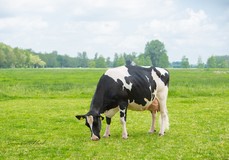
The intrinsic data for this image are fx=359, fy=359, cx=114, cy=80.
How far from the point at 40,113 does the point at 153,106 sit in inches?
372

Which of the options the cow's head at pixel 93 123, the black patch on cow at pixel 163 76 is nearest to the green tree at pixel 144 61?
the black patch on cow at pixel 163 76

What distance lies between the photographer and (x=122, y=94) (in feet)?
46.0

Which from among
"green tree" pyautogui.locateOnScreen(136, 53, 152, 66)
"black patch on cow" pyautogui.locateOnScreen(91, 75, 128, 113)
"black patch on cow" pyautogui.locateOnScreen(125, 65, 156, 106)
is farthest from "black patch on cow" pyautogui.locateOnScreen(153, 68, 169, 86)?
"green tree" pyautogui.locateOnScreen(136, 53, 152, 66)

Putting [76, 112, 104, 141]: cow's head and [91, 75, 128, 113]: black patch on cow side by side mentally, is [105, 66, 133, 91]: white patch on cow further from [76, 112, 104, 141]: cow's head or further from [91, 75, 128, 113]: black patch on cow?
[76, 112, 104, 141]: cow's head

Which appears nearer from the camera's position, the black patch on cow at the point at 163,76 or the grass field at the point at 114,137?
the grass field at the point at 114,137

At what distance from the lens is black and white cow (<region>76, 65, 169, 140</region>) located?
44.8ft

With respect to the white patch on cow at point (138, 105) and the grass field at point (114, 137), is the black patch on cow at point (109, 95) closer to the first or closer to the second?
the white patch on cow at point (138, 105)

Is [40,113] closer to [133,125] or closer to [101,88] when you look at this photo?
[133,125]

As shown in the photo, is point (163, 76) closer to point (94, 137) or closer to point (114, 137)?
point (114, 137)

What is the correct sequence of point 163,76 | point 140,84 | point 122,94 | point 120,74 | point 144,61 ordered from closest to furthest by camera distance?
point 122,94
point 120,74
point 140,84
point 163,76
point 144,61

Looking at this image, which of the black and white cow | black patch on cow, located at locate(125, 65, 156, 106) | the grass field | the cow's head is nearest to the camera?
the grass field

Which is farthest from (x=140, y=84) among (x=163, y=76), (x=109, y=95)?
(x=163, y=76)

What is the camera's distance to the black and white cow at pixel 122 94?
44.8 feet

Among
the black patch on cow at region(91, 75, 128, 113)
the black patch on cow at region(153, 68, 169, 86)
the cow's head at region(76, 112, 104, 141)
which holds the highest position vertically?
the black patch on cow at region(153, 68, 169, 86)
